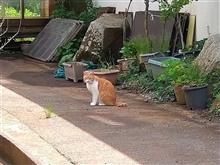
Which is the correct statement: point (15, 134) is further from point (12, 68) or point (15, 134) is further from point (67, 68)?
point (12, 68)

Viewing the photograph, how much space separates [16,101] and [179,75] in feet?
8.12

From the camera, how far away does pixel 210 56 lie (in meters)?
8.34

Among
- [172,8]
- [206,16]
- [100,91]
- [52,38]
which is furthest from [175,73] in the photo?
[52,38]

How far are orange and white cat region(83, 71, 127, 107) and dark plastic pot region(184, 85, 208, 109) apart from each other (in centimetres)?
99

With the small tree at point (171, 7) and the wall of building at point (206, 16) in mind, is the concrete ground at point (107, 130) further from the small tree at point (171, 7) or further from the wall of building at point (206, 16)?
the wall of building at point (206, 16)

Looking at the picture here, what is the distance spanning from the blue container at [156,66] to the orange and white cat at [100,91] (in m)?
1.17

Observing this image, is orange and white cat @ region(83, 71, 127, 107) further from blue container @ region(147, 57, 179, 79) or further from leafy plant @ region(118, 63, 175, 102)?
blue container @ region(147, 57, 179, 79)

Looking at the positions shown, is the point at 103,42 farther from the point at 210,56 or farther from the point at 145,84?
the point at 210,56

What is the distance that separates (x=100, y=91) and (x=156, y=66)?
1.50 meters

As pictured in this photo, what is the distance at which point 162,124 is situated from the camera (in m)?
6.98

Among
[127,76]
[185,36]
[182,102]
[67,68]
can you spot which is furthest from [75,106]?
[185,36]

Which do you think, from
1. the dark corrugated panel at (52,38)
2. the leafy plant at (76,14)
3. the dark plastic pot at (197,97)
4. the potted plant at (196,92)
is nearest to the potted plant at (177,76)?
the potted plant at (196,92)

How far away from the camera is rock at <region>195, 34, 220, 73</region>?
821 centimetres

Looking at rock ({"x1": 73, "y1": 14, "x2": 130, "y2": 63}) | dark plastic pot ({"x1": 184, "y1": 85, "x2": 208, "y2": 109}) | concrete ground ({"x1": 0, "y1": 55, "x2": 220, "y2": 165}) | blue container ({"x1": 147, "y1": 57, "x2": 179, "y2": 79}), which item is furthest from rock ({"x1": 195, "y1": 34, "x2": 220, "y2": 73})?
rock ({"x1": 73, "y1": 14, "x2": 130, "y2": 63})
